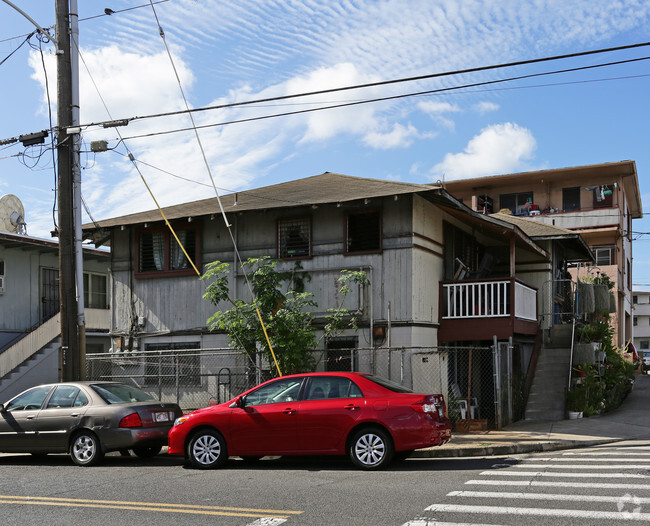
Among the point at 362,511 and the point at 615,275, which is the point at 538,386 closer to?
the point at 362,511

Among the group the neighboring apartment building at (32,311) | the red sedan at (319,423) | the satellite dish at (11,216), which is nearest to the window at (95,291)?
the neighboring apartment building at (32,311)

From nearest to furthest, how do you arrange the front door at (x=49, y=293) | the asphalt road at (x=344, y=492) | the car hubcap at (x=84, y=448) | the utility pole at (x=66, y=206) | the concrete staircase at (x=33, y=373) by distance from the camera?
the asphalt road at (x=344, y=492), the car hubcap at (x=84, y=448), the utility pole at (x=66, y=206), the concrete staircase at (x=33, y=373), the front door at (x=49, y=293)

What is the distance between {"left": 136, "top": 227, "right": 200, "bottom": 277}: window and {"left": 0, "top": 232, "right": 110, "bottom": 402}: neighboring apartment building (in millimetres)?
7063

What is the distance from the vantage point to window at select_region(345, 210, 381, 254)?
17.6 m

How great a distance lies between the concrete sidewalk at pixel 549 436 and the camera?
493 inches

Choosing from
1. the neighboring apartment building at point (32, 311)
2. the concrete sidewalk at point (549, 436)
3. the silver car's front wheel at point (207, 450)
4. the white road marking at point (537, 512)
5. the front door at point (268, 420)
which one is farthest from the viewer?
the neighboring apartment building at point (32, 311)

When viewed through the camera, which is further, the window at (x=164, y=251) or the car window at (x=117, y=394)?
the window at (x=164, y=251)

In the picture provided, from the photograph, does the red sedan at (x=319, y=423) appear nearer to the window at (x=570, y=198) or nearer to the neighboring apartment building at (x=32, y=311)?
the neighboring apartment building at (x=32, y=311)

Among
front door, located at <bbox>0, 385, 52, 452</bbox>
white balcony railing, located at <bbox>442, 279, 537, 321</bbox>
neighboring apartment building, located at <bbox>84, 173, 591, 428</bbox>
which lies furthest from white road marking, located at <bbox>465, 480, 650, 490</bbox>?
white balcony railing, located at <bbox>442, 279, 537, 321</bbox>

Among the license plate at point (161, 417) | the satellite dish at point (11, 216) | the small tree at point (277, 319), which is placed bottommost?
the license plate at point (161, 417)

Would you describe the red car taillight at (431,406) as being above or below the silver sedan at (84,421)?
above

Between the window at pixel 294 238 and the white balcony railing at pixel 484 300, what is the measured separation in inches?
143

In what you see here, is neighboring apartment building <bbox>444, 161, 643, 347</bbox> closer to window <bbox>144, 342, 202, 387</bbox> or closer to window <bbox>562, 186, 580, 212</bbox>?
window <bbox>562, 186, 580, 212</bbox>

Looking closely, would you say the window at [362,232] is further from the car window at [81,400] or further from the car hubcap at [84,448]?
the car hubcap at [84,448]
